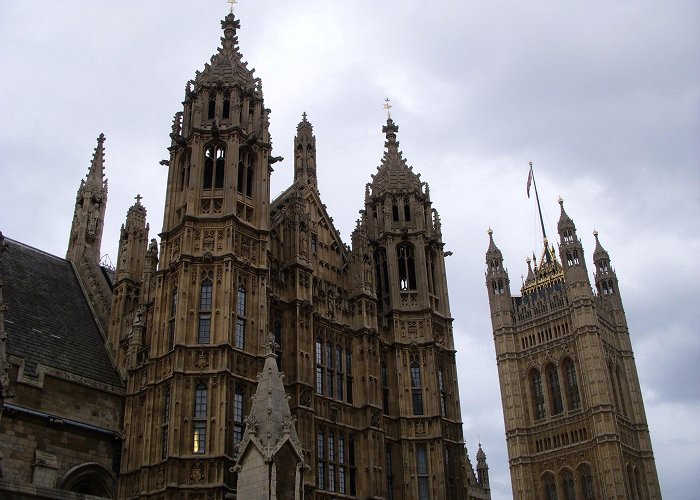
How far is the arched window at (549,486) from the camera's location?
330 ft

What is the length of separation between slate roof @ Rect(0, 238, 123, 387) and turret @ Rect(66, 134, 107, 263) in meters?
2.84

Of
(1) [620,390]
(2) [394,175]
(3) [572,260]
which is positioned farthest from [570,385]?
(2) [394,175]

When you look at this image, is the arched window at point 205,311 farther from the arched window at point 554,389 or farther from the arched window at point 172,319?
the arched window at point 554,389

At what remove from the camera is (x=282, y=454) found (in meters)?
23.2

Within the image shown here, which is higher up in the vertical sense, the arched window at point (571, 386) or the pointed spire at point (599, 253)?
the pointed spire at point (599, 253)

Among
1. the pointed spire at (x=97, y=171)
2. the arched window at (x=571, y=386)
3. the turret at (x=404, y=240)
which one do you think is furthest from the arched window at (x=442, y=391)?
the arched window at (x=571, y=386)

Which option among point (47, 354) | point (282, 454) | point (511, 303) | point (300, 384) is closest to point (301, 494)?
point (282, 454)

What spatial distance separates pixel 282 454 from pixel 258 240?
405 inches

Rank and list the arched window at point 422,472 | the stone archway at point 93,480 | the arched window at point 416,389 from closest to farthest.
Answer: the stone archway at point 93,480, the arched window at point 422,472, the arched window at point 416,389

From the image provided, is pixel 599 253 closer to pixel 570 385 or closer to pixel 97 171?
pixel 570 385

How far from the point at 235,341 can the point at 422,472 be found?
10.8 m

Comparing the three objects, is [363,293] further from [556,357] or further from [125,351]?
[556,357]

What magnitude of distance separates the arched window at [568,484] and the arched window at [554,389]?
8064 millimetres

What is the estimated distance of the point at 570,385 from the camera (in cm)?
10444
